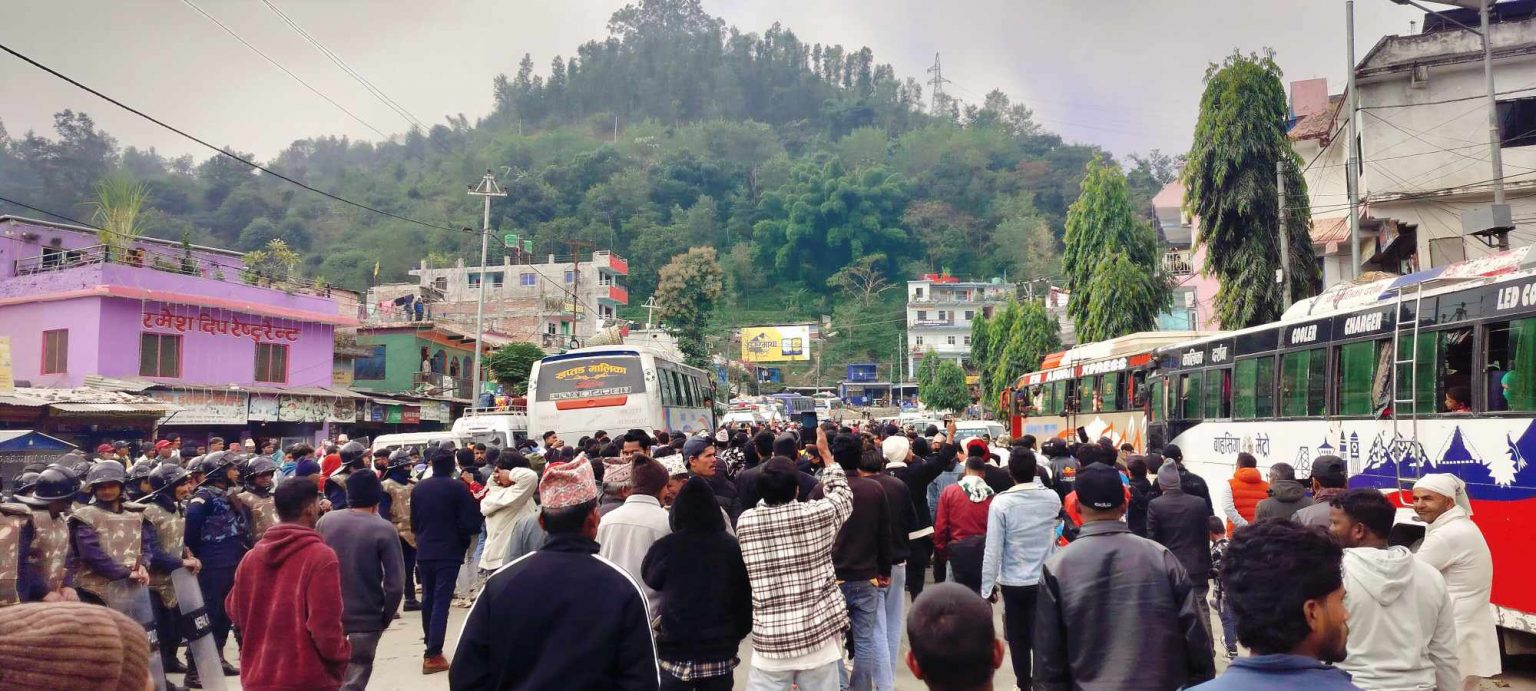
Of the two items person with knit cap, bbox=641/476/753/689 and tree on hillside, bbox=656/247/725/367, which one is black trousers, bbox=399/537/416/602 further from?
tree on hillside, bbox=656/247/725/367

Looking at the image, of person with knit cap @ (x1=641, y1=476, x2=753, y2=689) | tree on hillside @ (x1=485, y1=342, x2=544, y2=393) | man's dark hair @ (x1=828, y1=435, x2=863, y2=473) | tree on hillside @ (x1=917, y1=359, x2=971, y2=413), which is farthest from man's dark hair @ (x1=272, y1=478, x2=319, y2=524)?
tree on hillside @ (x1=917, y1=359, x2=971, y2=413)

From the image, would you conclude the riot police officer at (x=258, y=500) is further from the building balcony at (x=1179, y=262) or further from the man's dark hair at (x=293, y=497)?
the building balcony at (x=1179, y=262)

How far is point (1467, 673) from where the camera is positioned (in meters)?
4.91

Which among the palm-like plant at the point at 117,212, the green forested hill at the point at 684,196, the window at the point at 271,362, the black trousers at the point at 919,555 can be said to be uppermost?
the green forested hill at the point at 684,196

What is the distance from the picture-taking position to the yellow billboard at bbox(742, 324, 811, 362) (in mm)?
72250

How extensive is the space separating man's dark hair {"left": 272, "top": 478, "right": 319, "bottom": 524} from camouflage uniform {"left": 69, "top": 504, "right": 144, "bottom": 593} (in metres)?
2.18

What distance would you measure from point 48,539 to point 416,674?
3142 millimetres

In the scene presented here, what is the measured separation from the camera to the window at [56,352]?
1019 inches

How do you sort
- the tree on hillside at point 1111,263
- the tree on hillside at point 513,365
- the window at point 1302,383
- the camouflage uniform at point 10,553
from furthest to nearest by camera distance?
the tree on hillside at point 513,365, the tree on hillside at point 1111,263, the window at point 1302,383, the camouflage uniform at point 10,553

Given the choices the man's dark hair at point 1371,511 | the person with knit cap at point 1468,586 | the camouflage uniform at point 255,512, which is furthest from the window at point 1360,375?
the camouflage uniform at point 255,512

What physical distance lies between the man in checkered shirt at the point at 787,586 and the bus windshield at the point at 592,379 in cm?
1729

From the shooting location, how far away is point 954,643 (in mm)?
2738

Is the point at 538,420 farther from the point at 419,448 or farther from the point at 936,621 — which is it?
the point at 936,621

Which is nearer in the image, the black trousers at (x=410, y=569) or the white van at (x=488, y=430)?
the black trousers at (x=410, y=569)
